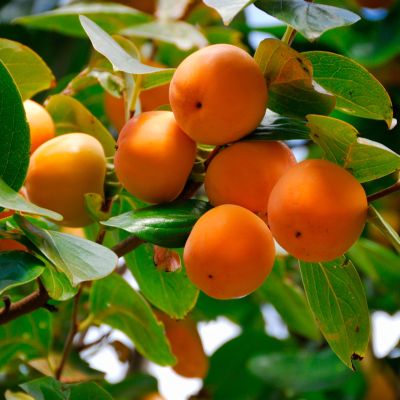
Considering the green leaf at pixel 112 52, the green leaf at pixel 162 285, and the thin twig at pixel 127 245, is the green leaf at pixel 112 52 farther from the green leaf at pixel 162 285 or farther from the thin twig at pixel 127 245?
the green leaf at pixel 162 285

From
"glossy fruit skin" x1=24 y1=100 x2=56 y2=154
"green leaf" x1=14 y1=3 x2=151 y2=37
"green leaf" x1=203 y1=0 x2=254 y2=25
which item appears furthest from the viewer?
"green leaf" x1=14 y1=3 x2=151 y2=37

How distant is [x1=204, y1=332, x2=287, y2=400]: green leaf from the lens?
158cm

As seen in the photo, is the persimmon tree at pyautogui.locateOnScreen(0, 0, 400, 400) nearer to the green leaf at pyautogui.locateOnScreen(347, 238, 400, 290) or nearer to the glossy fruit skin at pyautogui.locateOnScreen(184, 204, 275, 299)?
the glossy fruit skin at pyautogui.locateOnScreen(184, 204, 275, 299)

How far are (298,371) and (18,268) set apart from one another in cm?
97

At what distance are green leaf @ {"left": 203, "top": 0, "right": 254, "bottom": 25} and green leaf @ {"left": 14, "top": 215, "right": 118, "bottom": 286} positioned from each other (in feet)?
0.70

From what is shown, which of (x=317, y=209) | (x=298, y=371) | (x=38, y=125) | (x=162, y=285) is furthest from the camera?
(x=298, y=371)

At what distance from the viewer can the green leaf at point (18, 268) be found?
64cm

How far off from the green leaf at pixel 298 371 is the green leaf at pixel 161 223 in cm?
81

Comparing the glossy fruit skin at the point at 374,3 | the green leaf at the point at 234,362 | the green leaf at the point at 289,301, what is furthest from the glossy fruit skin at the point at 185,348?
the glossy fruit skin at the point at 374,3

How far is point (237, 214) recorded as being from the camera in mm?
655

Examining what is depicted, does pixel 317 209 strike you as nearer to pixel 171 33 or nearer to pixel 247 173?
pixel 247 173

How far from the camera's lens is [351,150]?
691mm

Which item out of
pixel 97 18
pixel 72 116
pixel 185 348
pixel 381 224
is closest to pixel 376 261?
pixel 185 348

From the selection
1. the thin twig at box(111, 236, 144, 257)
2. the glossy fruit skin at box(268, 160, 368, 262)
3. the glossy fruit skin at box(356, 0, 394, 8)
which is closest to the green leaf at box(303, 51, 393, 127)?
the glossy fruit skin at box(268, 160, 368, 262)
